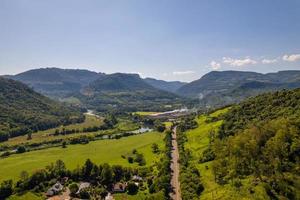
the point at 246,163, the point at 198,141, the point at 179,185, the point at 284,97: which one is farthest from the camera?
the point at 198,141

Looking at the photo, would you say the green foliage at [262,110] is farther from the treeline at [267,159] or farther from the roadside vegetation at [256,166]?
the treeline at [267,159]

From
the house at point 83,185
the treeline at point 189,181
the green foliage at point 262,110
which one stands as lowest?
the house at point 83,185

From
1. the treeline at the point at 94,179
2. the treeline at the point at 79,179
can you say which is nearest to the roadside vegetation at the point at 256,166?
the treeline at the point at 94,179

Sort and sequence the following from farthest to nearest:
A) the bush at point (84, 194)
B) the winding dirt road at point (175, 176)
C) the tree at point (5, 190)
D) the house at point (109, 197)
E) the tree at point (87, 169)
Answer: the tree at point (87, 169) → the tree at point (5, 190) → the bush at point (84, 194) → the house at point (109, 197) → the winding dirt road at point (175, 176)

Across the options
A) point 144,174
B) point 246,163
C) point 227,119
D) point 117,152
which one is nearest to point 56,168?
point 144,174

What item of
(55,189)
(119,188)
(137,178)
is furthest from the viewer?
(137,178)

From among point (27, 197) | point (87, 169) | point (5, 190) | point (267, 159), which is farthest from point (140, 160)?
point (267, 159)

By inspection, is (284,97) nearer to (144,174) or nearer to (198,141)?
(198,141)

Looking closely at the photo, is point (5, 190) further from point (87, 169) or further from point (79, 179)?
point (87, 169)

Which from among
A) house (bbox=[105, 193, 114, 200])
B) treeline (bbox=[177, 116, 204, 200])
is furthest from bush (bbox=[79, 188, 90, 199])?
treeline (bbox=[177, 116, 204, 200])
